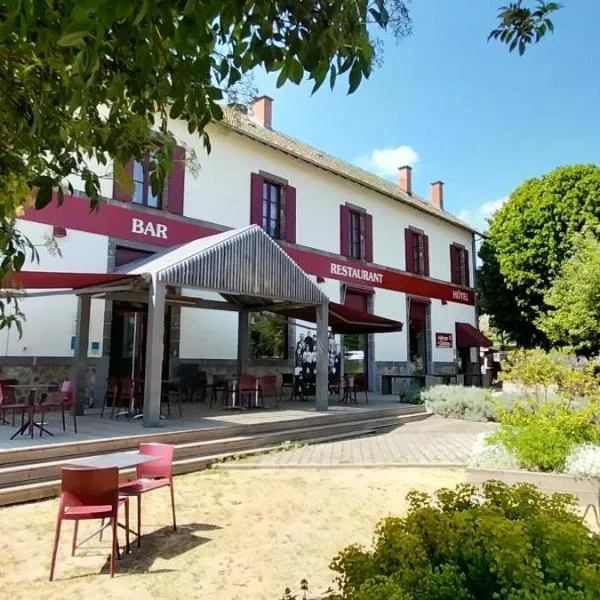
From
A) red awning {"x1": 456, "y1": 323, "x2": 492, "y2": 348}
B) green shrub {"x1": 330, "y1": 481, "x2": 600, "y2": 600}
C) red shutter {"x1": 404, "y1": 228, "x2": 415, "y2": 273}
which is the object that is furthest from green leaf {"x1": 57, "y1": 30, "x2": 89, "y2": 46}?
red awning {"x1": 456, "y1": 323, "x2": 492, "y2": 348}

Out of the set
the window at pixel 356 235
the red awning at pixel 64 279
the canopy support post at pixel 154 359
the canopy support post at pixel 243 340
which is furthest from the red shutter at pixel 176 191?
the window at pixel 356 235

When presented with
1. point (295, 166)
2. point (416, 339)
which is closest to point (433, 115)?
point (295, 166)

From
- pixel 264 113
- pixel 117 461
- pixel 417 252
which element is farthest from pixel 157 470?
pixel 417 252

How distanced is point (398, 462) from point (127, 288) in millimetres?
5155

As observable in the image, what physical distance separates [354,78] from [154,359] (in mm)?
7179

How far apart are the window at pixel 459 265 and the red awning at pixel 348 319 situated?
811cm

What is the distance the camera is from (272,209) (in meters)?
14.9

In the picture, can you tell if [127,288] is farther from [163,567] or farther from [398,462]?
[163,567]

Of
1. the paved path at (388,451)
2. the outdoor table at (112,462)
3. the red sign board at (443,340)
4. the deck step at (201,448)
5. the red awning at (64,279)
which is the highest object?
the red awning at (64,279)

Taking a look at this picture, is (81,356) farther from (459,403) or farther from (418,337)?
(418,337)

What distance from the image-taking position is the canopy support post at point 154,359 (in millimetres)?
8008

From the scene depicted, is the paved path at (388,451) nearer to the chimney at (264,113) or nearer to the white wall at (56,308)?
the white wall at (56,308)

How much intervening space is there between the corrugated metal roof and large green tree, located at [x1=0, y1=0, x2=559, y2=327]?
609 cm

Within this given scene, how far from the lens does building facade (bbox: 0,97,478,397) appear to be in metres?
10.4
